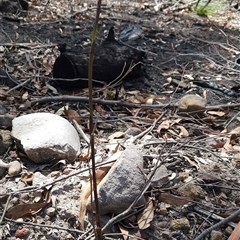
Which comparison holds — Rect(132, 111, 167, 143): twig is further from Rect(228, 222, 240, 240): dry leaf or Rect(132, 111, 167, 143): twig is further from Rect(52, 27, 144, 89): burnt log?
Rect(228, 222, 240, 240): dry leaf

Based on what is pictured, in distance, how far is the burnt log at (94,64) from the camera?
3338 mm

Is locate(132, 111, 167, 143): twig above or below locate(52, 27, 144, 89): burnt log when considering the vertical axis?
above

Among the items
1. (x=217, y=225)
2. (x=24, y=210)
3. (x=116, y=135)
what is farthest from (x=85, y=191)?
(x=116, y=135)

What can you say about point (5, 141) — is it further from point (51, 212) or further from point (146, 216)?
point (146, 216)

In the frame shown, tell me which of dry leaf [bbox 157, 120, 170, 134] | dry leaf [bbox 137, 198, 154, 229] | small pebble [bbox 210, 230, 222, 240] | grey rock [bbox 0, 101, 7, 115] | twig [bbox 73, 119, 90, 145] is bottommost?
grey rock [bbox 0, 101, 7, 115]

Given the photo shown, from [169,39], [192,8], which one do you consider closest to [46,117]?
[169,39]

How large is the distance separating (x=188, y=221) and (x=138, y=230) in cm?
23

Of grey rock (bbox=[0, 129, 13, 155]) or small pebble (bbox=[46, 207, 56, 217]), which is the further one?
grey rock (bbox=[0, 129, 13, 155])

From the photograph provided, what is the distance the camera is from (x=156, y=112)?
10.0ft

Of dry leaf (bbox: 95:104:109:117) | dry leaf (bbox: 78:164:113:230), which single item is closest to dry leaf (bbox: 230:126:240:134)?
dry leaf (bbox: 95:104:109:117)

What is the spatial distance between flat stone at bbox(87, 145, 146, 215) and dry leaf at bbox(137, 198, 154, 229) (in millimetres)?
40

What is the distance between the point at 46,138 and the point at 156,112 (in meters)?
1.00

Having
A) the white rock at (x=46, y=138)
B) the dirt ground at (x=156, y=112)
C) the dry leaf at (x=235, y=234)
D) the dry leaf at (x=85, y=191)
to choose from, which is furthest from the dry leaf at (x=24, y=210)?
the dry leaf at (x=235, y=234)

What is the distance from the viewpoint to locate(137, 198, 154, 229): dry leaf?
6.35 feet
